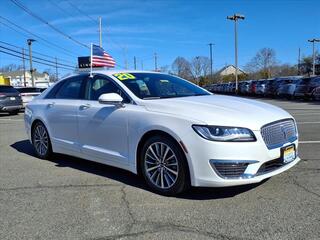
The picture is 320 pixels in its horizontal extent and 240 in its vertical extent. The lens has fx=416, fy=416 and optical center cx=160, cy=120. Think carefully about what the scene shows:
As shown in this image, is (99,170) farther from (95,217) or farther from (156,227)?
(156,227)

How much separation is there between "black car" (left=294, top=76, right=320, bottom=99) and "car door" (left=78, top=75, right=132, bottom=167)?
78.4ft

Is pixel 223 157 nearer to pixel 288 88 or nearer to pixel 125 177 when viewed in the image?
pixel 125 177

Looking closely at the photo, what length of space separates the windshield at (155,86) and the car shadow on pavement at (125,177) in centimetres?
121

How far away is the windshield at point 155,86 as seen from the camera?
19.0 ft

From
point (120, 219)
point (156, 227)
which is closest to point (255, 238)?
point (156, 227)

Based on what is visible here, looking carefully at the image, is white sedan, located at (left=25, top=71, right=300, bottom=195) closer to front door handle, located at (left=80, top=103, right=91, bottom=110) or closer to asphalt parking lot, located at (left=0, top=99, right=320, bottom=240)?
front door handle, located at (left=80, top=103, right=91, bottom=110)

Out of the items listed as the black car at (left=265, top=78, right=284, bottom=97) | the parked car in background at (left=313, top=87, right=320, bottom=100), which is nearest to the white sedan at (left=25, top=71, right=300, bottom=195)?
the parked car in background at (left=313, top=87, right=320, bottom=100)

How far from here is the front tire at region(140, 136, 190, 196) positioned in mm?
4863

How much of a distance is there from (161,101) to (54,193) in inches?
71.3

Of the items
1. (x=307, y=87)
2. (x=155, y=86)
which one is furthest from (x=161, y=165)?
(x=307, y=87)

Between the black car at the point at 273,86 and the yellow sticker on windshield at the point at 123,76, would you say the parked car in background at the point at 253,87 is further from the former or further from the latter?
the yellow sticker on windshield at the point at 123,76

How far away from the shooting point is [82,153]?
6.40 meters

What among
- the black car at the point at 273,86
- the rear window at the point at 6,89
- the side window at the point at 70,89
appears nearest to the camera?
the side window at the point at 70,89

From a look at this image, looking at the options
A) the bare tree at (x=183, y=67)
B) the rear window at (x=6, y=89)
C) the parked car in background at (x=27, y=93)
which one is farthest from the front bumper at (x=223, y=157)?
the bare tree at (x=183, y=67)
